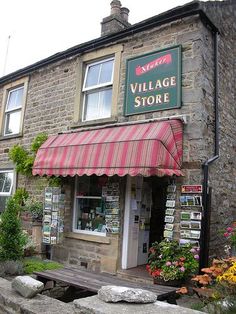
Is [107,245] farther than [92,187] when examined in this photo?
No

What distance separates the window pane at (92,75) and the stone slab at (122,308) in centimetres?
733

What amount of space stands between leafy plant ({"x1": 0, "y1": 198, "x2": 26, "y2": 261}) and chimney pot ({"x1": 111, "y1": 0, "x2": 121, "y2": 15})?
25.1 feet

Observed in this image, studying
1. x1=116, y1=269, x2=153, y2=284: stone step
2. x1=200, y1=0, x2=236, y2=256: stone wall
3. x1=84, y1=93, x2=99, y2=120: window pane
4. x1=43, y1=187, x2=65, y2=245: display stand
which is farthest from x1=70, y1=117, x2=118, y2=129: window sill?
x1=116, y1=269, x2=153, y2=284: stone step

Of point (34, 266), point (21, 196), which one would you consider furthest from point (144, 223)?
point (21, 196)

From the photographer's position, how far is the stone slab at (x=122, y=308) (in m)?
3.51

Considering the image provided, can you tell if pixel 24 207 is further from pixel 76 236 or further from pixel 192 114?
pixel 192 114

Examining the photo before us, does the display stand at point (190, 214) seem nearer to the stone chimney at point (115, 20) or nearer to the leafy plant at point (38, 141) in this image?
the leafy plant at point (38, 141)

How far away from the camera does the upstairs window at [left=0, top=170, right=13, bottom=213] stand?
12016mm

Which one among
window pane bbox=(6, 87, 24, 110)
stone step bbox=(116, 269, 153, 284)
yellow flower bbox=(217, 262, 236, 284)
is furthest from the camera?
window pane bbox=(6, 87, 24, 110)

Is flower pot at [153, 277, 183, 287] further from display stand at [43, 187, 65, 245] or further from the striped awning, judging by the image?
display stand at [43, 187, 65, 245]

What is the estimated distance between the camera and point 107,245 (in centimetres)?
854

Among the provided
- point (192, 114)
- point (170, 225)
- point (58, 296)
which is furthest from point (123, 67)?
point (58, 296)

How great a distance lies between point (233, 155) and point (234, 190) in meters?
0.95

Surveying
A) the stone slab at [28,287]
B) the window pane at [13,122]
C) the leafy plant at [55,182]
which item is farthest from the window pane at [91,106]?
the stone slab at [28,287]
